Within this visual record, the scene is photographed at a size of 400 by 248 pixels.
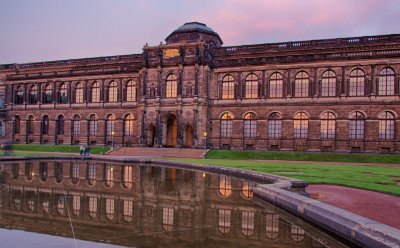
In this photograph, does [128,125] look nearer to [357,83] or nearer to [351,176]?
[357,83]

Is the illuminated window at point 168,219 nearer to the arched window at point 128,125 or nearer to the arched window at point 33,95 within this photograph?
the arched window at point 128,125

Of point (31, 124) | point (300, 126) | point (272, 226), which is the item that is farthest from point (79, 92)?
point (272, 226)

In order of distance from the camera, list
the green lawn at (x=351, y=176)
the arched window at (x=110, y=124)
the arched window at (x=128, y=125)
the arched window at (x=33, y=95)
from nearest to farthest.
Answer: the green lawn at (x=351, y=176) → the arched window at (x=128, y=125) → the arched window at (x=110, y=124) → the arched window at (x=33, y=95)

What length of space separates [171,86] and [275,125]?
15.4 m

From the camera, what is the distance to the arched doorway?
42125 millimetres

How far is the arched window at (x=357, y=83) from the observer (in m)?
35.3

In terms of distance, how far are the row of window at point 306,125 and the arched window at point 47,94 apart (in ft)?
99.6

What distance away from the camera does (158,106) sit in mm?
39656

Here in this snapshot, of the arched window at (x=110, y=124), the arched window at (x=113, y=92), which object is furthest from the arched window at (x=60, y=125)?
the arched window at (x=113, y=92)

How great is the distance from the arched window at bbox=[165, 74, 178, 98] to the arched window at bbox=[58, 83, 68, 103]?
1929 cm

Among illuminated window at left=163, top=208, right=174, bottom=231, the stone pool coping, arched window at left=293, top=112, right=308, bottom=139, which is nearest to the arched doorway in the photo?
arched window at left=293, top=112, right=308, bottom=139

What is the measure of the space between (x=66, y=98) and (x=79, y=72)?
510cm

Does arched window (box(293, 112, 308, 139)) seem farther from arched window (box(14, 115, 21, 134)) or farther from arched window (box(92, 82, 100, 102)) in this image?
arched window (box(14, 115, 21, 134))

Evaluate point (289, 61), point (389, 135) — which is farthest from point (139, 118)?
point (389, 135)
